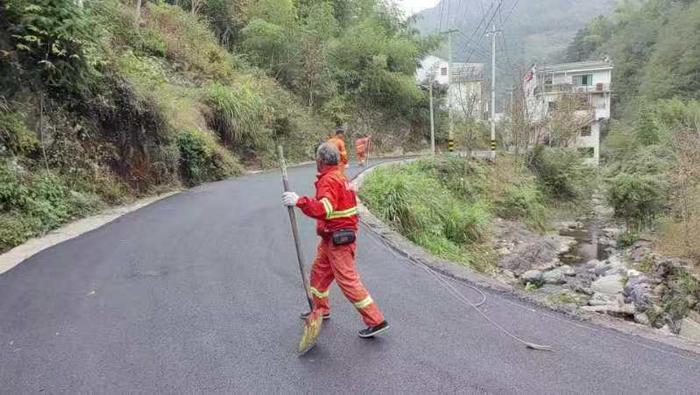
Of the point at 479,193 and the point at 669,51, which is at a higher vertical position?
the point at 669,51

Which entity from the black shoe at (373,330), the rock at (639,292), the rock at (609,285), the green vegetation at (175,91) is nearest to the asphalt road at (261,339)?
the black shoe at (373,330)

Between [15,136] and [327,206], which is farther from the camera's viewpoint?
[15,136]

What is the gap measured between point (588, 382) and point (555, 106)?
2588cm

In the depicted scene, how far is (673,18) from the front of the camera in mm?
54000

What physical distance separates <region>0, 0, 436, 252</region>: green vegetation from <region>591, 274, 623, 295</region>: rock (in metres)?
10.4

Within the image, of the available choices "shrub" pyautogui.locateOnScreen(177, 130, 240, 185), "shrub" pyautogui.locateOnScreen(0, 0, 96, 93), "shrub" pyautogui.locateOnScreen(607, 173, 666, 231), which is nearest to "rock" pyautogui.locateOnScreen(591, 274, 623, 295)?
"shrub" pyautogui.locateOnScreen(607, 173, 666, 231)

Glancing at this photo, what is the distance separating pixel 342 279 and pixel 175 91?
50.8 ft

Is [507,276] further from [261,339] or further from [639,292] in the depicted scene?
[261,339]

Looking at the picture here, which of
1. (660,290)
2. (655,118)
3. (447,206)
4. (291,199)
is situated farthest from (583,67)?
(291,199)

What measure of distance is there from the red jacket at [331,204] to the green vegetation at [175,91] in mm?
5202

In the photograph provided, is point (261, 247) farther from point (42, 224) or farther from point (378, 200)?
point (378, 200)

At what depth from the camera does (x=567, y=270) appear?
13406 mm

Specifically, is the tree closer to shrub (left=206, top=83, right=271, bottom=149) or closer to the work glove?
shrub (left=206, top=83, right=271, bottom=149)

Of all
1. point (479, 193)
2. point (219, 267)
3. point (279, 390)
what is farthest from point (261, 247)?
point (479, 193)
